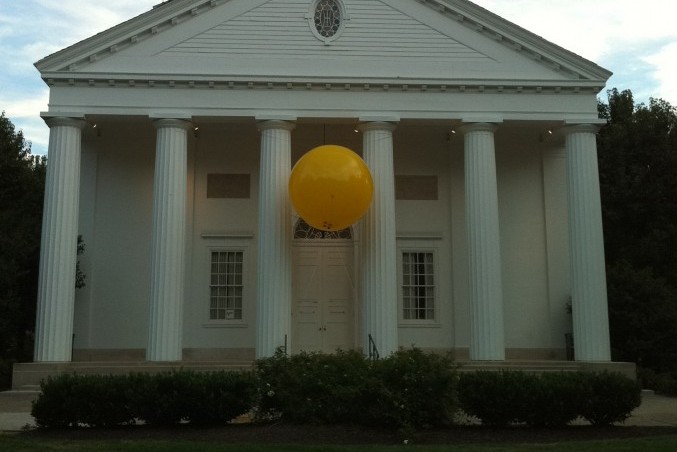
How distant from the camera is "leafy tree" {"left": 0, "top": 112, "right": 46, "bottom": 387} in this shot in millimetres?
21953

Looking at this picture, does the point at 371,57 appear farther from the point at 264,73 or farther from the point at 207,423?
the point at 207,423

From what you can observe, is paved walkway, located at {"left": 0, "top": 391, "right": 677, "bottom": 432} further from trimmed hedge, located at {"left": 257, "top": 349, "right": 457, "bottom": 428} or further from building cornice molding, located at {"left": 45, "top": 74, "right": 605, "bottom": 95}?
building cornice molding, located at {"left": 45, "top": 74, "right": 605, "bottom": 95}

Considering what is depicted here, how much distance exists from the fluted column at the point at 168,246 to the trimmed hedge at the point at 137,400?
311 inches

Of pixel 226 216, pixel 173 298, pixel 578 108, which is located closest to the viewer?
pixel 173 298

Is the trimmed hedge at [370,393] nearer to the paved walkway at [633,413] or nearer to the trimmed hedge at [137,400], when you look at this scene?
the trimmed hedge at [137,400]

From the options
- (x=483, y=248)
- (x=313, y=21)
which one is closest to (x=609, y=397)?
(x=483, y=248)

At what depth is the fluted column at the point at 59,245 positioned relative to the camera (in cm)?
1994

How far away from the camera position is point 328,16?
21703mm

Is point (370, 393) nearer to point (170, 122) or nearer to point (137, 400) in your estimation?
point (137, 400)

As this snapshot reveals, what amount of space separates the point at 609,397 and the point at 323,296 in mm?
12724

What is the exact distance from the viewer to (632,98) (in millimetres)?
34875

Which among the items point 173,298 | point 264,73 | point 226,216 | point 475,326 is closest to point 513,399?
point 475,326

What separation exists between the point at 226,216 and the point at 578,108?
10902 millimetres

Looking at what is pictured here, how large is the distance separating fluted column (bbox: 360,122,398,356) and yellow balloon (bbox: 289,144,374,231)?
263 cm
